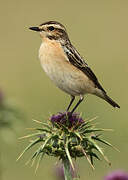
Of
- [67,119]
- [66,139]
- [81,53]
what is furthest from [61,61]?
[81,53]

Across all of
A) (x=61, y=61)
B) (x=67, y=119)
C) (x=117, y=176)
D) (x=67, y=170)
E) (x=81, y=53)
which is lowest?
(x=67, y=170)

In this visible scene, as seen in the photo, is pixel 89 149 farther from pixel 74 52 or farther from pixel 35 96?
pixel 35 96

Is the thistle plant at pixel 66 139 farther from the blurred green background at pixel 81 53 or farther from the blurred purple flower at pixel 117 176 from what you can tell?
the blurred green background at pixel 81 53

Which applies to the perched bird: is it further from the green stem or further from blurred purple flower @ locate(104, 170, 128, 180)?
the green stem

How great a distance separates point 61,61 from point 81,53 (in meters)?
21.3

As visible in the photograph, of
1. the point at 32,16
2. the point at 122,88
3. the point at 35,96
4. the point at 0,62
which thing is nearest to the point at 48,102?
the point at 35,96

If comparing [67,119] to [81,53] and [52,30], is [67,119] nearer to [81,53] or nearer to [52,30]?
[52,30]

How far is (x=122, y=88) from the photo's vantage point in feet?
83.2

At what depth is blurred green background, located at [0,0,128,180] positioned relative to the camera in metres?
18.6

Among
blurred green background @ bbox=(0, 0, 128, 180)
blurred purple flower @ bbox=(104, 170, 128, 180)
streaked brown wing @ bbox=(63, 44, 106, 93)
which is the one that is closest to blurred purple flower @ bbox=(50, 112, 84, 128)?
streaked brown wing @ bbox=(63, 44, 106, 93)

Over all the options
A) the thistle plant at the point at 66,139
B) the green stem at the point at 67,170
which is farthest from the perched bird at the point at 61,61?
the green stem at the point at 67,170

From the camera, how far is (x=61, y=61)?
361 inches

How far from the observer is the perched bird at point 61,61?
9.11m

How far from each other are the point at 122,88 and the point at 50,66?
648 inches
